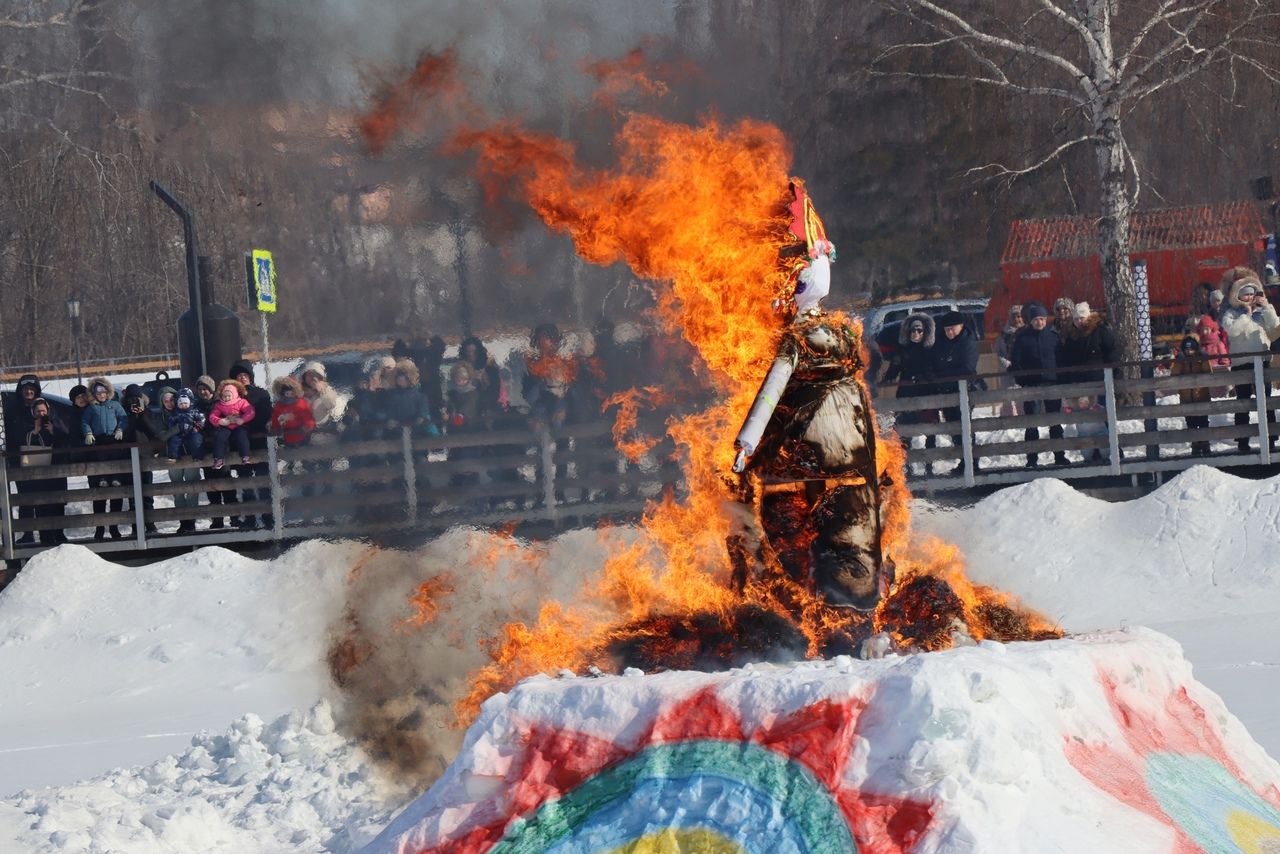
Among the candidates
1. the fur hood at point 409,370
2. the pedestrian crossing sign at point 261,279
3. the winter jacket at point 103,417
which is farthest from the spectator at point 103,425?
the fur hood at point 409,370

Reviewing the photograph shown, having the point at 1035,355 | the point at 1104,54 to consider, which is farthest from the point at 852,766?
the point at 1104,54

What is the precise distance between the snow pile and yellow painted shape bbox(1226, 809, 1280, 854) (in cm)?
361

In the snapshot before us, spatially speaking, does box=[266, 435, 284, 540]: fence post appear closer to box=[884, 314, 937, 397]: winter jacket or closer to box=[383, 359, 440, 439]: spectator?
box=[383, 359, 440, 439]: spectator

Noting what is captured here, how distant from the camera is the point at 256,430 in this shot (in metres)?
14.9

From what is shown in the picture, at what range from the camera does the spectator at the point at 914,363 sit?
14.9 meters

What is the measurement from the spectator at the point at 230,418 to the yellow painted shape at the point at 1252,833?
11.5 meters

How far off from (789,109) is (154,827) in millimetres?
6127

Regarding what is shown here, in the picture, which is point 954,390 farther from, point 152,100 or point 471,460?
point 152,100

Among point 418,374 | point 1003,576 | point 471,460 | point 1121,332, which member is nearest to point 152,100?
point 418,374

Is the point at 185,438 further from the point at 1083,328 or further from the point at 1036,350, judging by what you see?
the point at 1083,328

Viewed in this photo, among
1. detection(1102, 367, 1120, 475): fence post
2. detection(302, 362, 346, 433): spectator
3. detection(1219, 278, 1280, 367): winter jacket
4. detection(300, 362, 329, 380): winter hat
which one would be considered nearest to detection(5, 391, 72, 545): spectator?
detection(302, 362, 346, 433): spectator

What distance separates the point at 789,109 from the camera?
10.6m

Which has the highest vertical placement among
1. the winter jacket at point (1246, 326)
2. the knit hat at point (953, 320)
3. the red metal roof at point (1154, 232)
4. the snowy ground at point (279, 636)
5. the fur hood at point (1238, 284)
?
the red metal roof at point (1154, 232)

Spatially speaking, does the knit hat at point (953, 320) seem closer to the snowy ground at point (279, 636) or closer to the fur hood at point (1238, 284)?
the snowy ground at point (279, 636)
